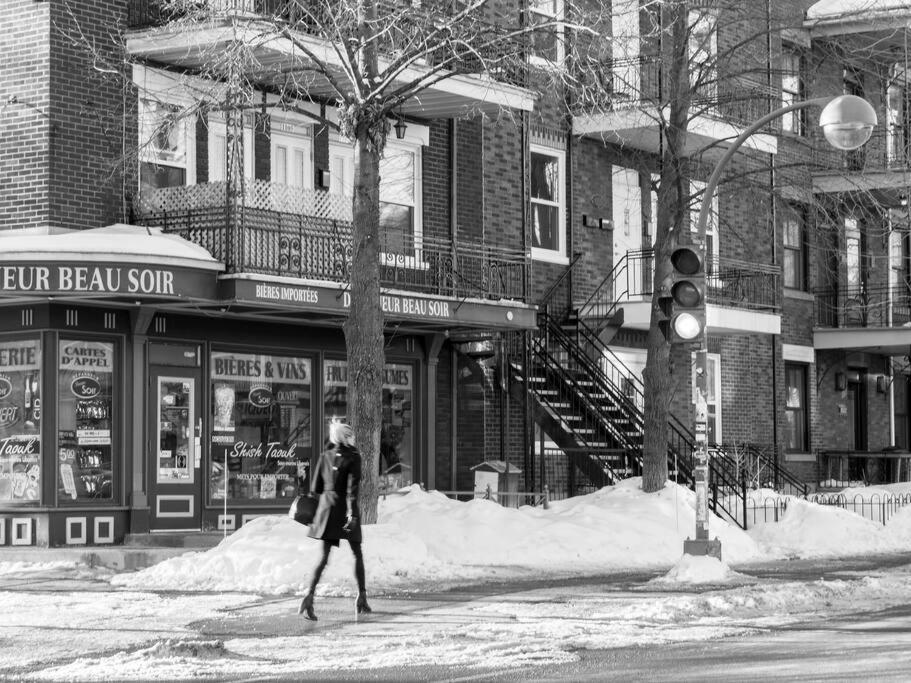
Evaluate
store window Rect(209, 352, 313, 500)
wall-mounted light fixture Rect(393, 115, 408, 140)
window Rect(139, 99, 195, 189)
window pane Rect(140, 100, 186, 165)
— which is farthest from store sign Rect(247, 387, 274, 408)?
wall-mounted light fixture Rect(393, 115, 408, 140)

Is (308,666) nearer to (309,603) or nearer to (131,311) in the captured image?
(309,603)

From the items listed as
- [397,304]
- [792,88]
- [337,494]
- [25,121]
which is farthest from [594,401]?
[337,494]

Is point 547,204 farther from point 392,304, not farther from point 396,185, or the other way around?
point 392,304

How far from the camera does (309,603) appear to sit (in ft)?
42.8

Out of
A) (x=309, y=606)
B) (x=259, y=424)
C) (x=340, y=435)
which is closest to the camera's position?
(x=309, y=606)

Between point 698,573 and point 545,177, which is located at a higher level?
point 545,177

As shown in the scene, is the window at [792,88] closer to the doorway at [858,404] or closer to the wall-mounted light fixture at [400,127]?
the doorway at [858,404]

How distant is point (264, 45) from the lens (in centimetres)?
1912

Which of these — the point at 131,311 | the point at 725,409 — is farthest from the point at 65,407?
the point at 725,409

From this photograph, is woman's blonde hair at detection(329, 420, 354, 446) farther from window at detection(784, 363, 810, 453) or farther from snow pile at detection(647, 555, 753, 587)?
window at detection(784, 363, 810, 453)

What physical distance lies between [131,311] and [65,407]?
146 cm

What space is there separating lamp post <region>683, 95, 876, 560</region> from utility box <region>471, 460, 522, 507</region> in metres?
5.87

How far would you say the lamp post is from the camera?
53.5 feet

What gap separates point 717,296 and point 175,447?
11479 mm
